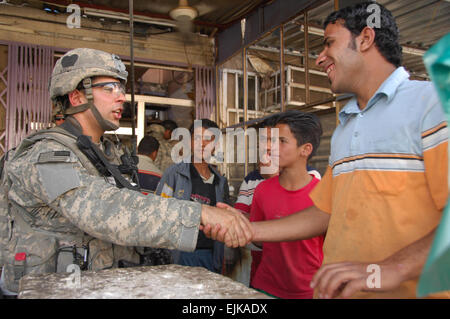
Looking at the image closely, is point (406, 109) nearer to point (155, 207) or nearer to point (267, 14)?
point (155, 207)

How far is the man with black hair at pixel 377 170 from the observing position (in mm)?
1131

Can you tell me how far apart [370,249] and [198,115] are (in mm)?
5543

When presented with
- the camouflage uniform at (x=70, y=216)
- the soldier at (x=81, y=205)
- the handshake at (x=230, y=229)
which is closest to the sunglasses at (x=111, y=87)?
the soldier at (x=81, y=205)

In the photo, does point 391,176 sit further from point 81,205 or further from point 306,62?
point 306,62

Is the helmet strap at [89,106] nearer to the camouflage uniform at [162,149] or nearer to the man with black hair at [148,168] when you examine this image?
the man with black hair at [148,168]

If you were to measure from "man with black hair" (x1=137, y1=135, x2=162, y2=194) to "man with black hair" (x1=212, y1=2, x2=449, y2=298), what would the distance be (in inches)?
111

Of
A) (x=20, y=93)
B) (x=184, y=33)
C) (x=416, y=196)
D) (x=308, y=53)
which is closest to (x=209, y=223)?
(x=416, y=196)

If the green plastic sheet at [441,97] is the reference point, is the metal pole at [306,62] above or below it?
above

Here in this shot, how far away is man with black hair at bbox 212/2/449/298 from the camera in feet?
3.71

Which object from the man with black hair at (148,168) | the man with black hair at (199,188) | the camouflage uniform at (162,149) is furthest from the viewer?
the camouflage uniform at (162,149)

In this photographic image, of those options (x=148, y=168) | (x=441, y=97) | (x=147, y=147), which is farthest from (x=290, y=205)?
(x=147, y=147)

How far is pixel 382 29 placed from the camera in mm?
1595

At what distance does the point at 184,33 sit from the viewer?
6.59m
